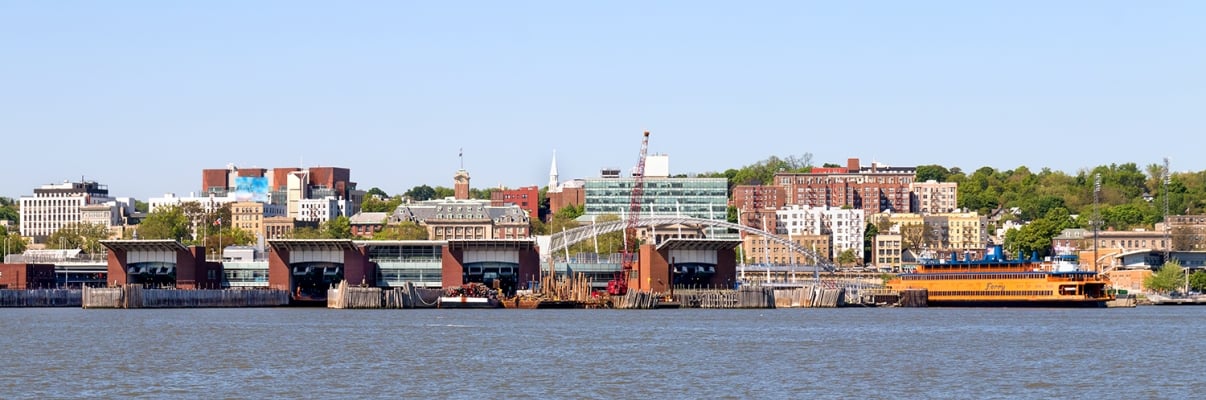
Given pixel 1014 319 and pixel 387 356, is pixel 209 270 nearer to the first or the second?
pixel 1014 319

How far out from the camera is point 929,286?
18162cm

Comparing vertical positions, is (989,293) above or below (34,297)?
below

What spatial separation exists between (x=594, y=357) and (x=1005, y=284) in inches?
3529

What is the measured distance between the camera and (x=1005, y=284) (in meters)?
175

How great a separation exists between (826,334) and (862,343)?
32.9 feet

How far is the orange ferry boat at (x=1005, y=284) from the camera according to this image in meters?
171

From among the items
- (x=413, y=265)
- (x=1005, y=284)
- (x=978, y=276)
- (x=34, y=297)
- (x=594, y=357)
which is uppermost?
(x=413, y=265)

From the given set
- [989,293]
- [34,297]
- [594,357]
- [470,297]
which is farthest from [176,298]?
[594,357]

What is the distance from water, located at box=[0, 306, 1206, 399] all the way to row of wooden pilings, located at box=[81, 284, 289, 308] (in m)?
19.5

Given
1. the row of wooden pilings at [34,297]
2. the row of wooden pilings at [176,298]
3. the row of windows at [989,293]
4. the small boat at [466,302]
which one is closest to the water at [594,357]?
the row of wooden pilings at [176,298]

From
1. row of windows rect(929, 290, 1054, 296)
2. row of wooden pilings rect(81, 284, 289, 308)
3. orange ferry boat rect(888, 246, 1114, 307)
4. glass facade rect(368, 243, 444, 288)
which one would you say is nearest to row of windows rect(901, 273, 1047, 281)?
orange ferry boat rect(888, 246, 1114, 307)

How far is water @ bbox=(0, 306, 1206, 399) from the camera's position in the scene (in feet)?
247

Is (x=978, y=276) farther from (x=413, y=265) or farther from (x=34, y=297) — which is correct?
(x=34, y=297)

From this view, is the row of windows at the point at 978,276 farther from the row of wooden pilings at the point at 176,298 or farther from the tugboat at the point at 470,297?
the row of wooden pilings at the point at 176,298
